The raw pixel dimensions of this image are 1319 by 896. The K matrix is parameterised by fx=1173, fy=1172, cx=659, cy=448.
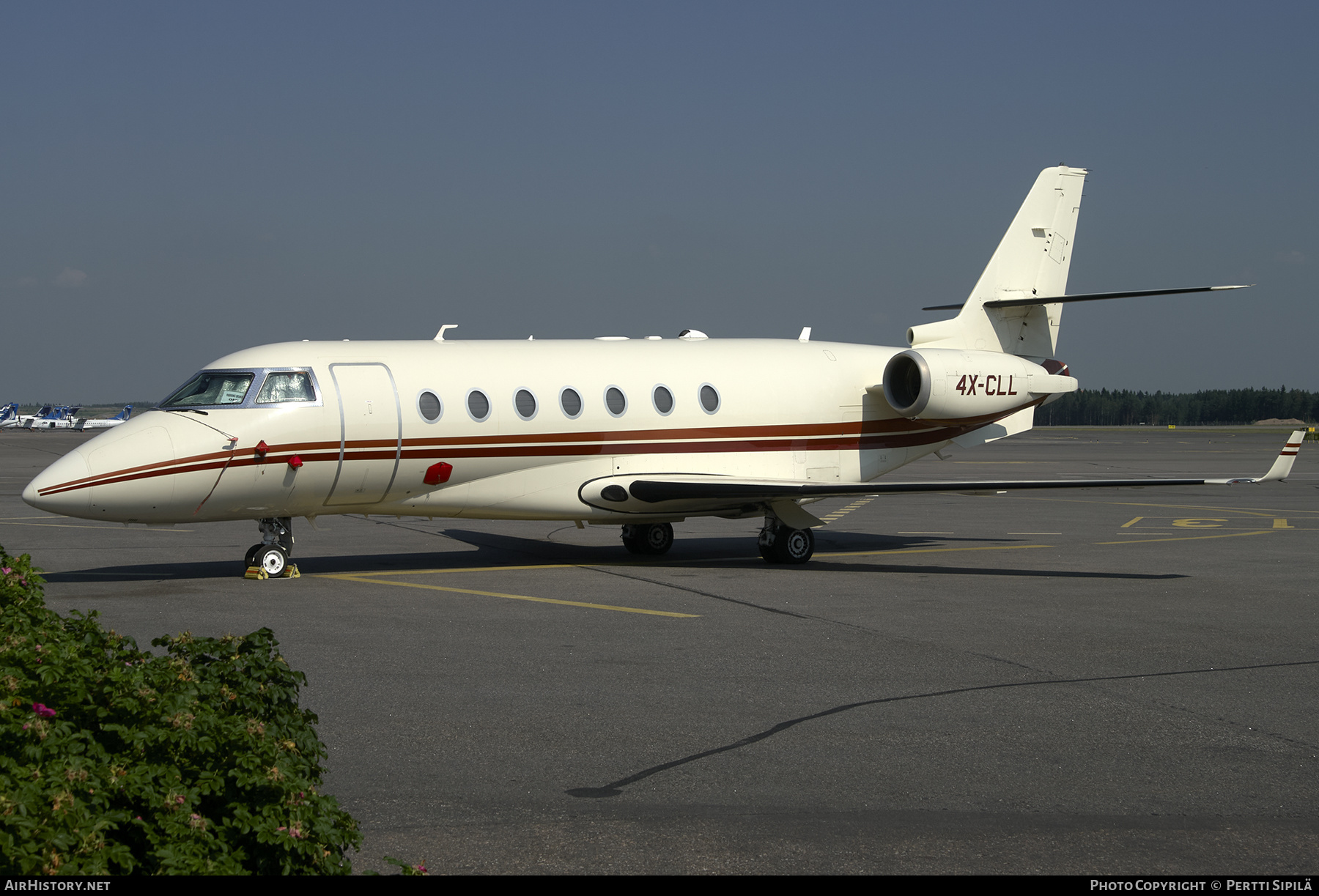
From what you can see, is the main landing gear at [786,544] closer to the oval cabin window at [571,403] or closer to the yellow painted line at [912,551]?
the yellow painted line at [912,551]

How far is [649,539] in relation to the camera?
18516 mm

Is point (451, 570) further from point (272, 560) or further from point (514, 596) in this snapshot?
point (514, 596)

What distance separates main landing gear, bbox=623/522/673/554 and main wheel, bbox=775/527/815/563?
1970 mm

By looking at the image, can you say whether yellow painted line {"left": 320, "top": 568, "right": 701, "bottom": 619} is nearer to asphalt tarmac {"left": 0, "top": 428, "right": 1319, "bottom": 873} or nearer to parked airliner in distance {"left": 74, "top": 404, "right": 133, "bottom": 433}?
asphalt tarmac {"left": 0, "top": 428, "right": 1319, "bottom": 873}

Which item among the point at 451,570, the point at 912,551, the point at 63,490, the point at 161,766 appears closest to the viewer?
the point at 161,766

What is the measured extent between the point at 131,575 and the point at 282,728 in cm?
1167

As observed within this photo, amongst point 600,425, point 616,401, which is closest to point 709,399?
point 616,401

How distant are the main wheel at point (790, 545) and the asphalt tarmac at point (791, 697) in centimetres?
43

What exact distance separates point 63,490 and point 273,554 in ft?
8.60

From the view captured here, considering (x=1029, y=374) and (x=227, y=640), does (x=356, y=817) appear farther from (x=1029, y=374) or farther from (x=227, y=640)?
(x=1029, y=374)

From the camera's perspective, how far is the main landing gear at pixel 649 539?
18500mm

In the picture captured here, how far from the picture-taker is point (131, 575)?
1506 cm

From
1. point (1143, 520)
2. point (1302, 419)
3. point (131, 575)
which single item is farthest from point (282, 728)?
point (1302, 419)

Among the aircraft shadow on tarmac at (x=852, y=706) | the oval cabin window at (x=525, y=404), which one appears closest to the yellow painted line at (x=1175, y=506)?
the oval cabin window at (x=525, y=404)
